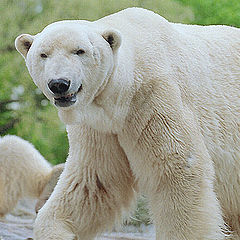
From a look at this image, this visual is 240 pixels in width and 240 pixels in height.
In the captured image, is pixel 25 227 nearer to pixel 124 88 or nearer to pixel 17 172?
pixel 17 172

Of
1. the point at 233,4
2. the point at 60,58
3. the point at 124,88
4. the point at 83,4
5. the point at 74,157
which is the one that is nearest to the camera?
the point at 60,58

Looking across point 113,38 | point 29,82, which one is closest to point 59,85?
point 113,38

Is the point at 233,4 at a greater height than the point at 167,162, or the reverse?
the point at 167,162

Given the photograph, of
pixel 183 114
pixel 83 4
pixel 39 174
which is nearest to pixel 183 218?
pixel 183 114

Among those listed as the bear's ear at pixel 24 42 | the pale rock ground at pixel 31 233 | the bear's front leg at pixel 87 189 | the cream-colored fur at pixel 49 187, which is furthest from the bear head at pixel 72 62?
the cream-colored fur at pixel 49 187

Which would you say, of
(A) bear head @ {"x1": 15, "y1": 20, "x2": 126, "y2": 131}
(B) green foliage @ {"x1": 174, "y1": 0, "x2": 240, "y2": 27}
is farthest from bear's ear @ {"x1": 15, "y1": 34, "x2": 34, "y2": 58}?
(B) green foliage @ {"x1": 174, "y1": 0, "x2": 240, "y2": 27}

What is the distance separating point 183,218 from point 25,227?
273 cm

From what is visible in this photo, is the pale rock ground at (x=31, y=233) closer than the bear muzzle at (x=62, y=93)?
No

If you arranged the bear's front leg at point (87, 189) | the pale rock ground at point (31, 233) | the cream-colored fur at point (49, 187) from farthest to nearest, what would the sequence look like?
the cream-colored fur at point (49, 187), the pale rock ground at point (31, 233), the bear's front leg at point (87, 189)

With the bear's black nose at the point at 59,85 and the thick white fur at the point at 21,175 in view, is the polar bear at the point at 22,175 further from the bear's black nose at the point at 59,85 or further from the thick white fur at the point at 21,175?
the bear's black nose at the point at 59,85

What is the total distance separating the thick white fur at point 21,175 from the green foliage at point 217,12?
2.43 m

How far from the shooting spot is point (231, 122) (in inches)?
97.3

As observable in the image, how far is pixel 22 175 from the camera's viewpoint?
4461mm

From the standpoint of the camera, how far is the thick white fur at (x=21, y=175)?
14.7ft
